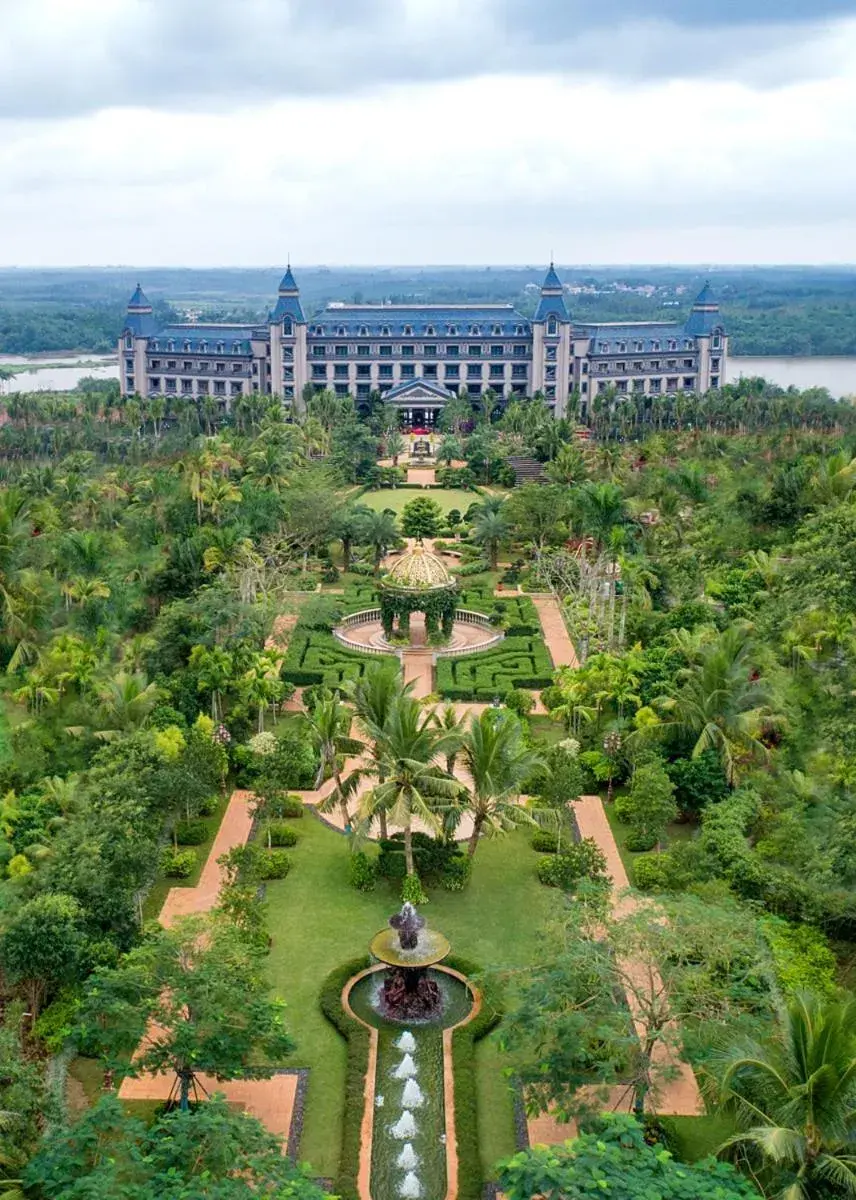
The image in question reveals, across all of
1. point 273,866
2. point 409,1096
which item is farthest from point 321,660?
point 409,1096

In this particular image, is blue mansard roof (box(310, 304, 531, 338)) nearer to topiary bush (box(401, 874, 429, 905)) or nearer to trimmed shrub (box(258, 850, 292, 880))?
trimmed shrub (box(258, 850, 292, 880))

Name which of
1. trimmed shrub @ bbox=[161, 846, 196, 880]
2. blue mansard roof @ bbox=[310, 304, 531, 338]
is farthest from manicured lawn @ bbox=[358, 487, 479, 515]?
trimmed shrub @ bbox=[161, 846, 196, 880]

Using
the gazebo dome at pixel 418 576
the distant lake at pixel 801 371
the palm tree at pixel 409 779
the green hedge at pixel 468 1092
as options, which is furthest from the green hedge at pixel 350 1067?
the distant lake at pixel 801 371

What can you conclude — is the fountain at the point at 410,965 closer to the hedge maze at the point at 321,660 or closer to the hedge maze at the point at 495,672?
the hedge maze at the point at 495,672

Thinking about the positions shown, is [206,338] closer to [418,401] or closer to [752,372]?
[418,401]

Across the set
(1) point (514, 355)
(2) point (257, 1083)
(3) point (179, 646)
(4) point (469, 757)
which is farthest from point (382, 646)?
(1) point (514, 355)
